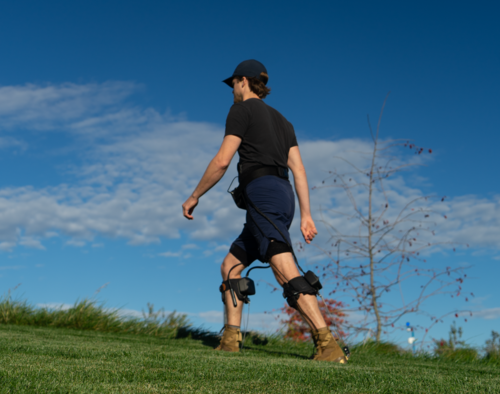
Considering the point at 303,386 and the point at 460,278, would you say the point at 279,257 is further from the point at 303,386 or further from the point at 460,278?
the point at 460,278

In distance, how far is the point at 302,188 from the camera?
4.40 meters

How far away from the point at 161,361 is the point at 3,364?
2.94ft

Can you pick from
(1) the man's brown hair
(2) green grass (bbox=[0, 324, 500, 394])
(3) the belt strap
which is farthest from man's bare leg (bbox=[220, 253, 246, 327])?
(1) the man's brown hair

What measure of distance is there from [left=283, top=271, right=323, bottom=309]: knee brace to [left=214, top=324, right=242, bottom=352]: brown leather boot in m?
0.82

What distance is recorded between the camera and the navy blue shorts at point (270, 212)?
3.70 metres

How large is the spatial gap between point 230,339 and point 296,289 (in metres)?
1.01

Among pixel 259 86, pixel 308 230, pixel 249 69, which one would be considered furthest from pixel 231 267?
pixel 249 69

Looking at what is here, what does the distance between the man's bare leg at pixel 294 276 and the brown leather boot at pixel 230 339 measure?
854 mm

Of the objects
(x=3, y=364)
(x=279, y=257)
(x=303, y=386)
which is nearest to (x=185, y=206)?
(x=279, y=257)

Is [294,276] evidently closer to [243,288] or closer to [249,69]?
[243,288]

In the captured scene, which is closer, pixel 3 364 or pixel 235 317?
pixel 3 364

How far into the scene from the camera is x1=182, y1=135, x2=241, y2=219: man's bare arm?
3.88m

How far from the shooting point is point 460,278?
7.97 meters

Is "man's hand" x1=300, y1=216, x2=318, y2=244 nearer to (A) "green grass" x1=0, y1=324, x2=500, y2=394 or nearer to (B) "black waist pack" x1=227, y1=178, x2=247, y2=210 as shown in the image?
(B) "black waist pack" x1=227, y1=178, x2=247, y2=210
